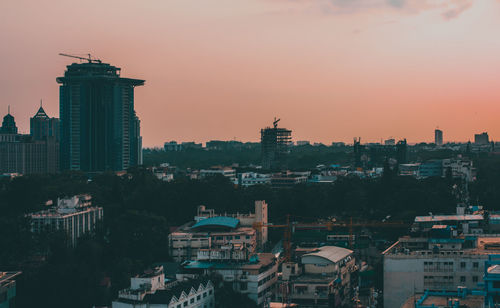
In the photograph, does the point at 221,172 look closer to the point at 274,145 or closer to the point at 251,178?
the point at 251,178

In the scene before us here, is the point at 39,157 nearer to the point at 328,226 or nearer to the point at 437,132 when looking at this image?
the point at 328,226

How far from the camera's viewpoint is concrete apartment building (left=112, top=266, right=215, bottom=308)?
1077 inches

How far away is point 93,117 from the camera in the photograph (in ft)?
297

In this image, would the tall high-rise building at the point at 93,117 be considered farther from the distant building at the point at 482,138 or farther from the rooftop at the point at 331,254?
the distant building at the point at 482,138

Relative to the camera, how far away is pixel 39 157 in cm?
9462

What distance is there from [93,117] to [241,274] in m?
61.9

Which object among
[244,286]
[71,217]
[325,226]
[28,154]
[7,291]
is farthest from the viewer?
[28,154]

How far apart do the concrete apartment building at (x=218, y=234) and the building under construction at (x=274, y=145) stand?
165 ft

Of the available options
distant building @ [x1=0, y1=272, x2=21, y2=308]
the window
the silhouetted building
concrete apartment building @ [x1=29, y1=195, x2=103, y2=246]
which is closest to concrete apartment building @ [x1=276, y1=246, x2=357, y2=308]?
the window

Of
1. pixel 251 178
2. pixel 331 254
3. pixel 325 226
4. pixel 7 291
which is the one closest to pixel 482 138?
pixel 251 178

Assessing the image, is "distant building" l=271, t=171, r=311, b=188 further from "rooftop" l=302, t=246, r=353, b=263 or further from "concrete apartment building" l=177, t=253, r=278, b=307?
"concrete apartment building" l=177, t=253, r=278, b=307

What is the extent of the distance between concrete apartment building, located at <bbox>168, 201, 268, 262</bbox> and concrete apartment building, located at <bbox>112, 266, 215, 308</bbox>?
6.77m

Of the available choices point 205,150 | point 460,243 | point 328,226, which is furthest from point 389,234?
point 205,150

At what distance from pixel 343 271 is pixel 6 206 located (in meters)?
22.4
